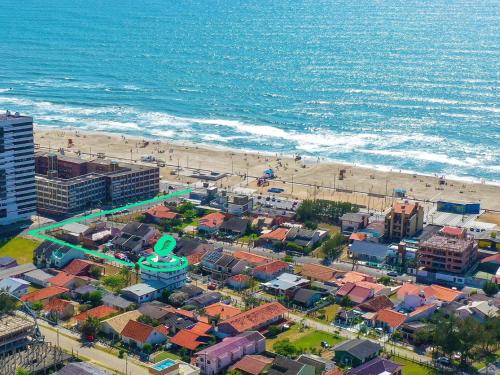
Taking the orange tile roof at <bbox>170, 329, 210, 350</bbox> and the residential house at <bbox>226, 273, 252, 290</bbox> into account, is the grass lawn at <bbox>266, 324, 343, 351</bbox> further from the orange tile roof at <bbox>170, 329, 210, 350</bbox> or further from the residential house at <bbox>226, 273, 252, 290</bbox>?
the residential house at <bbox>226, 273, 252, 290</bbox>

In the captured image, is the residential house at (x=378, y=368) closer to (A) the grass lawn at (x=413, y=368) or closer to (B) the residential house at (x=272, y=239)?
(A) the grass lawn at (x=413, y=368)

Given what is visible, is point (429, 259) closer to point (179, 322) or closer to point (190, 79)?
point (179, 322)

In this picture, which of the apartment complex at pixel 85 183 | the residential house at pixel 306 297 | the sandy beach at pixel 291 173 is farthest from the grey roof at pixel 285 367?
the apartment complex at pixel 85 183

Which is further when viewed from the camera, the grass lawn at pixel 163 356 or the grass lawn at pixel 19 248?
the grass lawn at pixel 19 248

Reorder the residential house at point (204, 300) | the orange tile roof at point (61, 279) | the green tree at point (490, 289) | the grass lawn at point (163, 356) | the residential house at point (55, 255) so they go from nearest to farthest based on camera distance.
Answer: the grass lawn at point (163, 356), the residential house at point (204, 300), the green tree at point (490, 289), the orange tile roof at point (61, 279), the residential house at point (55, 255)

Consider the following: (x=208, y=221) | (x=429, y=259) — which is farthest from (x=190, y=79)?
(x=429, y=259)

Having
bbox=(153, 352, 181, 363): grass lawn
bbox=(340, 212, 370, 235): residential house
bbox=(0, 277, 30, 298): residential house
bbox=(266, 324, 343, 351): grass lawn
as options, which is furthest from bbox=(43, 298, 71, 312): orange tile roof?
bbox=(340, 212, 370, 235): residential house

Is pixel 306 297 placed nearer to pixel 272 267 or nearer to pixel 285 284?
pixel 285 284
